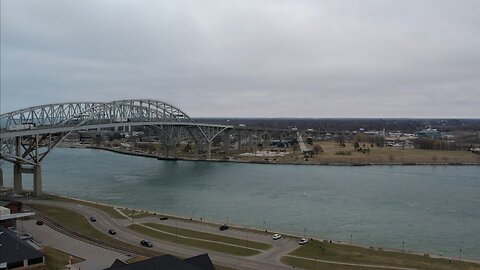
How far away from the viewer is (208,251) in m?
16.2

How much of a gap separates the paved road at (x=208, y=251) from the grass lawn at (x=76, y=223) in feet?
1.08

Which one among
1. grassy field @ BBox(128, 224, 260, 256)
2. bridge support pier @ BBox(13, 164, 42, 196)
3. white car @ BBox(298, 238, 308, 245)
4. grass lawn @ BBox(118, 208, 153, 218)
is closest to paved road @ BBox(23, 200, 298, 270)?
white car @ BBox(298, 238, 308, 245)

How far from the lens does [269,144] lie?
69.8 m

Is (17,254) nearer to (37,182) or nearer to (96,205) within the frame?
(96,205)

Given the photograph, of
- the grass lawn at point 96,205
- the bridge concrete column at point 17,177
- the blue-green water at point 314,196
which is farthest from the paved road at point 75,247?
the bridge concrete column at point 17,177

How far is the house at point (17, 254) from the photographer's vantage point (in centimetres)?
1343

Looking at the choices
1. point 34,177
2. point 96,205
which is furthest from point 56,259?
point 34,177

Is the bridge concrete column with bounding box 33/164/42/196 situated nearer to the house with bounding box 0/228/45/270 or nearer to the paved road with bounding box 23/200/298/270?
the paved road with bounding box 23/200/298/270

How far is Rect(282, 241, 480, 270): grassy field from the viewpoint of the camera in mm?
14992

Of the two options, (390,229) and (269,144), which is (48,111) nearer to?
(390,229)

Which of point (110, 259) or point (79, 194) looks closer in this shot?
point (110, 259)

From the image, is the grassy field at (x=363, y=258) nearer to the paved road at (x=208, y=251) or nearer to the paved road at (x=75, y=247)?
the paved road at (x=208, y=251)

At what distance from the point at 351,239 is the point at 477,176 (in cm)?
2369

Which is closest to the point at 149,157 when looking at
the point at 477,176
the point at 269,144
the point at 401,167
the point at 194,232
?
the point at 269,144
